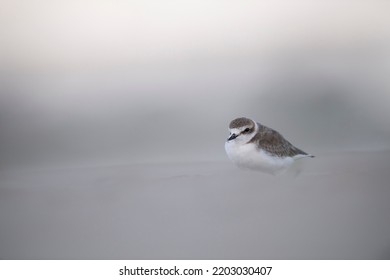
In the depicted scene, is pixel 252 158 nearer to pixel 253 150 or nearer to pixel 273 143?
pixel 253 150

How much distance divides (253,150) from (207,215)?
1.44 ft

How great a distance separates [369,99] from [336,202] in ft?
5.23

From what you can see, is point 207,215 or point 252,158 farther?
point 252,158

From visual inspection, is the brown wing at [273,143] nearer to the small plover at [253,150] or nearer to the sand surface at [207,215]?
the small plover at [253,150]

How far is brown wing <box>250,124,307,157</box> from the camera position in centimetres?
296

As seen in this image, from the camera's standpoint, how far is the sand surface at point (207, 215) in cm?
246

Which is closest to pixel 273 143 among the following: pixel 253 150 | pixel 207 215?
pixel 253 150

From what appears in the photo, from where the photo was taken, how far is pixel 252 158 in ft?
9.51

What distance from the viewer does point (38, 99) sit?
435 centimetres

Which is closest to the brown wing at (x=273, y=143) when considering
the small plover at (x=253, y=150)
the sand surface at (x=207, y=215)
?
the small plover at (x=253, y=150)

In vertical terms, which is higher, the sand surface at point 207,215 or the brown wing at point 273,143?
the brown wing at point 273,143

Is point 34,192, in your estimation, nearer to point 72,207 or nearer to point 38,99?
point 72,207

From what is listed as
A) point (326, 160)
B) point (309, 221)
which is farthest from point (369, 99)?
point (309, 221)

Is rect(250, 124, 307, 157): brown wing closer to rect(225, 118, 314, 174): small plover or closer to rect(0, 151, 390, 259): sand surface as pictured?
rect(225, 118, 314, 174): small plover
